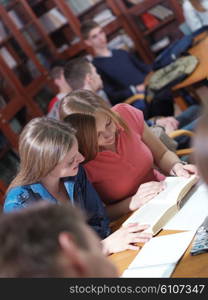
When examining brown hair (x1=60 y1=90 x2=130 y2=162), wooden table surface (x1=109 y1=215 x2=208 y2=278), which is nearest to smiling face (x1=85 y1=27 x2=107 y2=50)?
brown hair (x1=60 y1=90 x2=130 y2=162)

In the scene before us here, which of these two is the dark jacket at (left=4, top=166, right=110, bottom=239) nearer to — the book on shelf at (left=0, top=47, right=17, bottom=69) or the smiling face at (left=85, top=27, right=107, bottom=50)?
the smiling face at (left=85, top=27, right=107, bottom=50)

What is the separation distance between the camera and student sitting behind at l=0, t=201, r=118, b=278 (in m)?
0.74

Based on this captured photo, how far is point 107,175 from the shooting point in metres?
2.41

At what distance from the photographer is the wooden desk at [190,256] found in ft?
4.92

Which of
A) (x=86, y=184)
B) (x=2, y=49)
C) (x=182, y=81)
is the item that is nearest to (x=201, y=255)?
(x=86, y=184)

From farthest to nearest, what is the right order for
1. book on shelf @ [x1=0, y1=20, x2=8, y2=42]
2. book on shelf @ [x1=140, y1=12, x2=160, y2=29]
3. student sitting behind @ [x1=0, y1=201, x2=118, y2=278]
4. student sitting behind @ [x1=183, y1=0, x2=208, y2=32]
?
1. book on shelf @ [x1=140, y1=12, x2=160, y2=29]
2. book on shelf @ [x1=0, y1=20, x2=8, y2=42]
3. student sitting behind @ [x1=183, y1=0, x2=208, y2=32]
4. student sitting behind @ [x1=0, y1=201, x2=118, y2=278]

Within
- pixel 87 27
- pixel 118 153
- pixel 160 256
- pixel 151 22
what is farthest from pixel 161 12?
pixel 160 256

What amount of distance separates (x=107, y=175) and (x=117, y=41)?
378cm

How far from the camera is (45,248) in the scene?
2.44 ft

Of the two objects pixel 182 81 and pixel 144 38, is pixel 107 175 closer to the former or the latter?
pixel 182 81

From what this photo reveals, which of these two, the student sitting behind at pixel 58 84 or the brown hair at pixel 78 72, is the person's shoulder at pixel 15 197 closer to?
the brown hair at pixel 78 72

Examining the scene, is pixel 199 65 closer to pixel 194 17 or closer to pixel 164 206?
pixel 194 17

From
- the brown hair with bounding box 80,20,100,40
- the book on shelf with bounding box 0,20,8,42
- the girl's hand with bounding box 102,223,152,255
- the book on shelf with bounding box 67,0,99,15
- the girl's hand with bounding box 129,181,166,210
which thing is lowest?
the girl's hand with bounding box 129,181,166,210

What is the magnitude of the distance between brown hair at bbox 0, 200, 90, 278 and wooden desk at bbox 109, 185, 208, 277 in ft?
2.19
